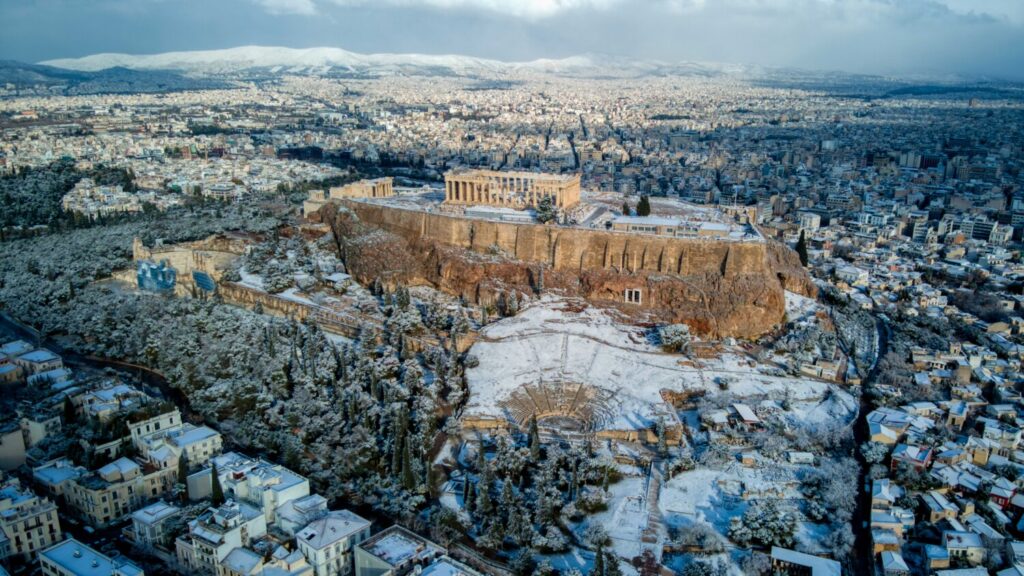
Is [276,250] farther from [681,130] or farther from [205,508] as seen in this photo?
[681,130]

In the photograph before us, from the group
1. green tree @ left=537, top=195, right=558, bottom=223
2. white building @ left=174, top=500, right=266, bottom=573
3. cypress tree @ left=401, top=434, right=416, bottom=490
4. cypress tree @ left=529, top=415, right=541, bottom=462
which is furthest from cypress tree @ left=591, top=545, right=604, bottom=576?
green tree @ left=537, top=195, right=558, bottom=223

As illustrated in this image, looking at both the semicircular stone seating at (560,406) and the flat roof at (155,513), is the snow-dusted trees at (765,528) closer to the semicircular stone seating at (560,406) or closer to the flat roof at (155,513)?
the semicircular stone seating at (560,406)

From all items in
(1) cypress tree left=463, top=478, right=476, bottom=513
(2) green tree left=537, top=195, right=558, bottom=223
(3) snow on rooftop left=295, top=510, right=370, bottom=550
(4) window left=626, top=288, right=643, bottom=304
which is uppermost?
(2) green tree left=537, top=195, right=558, bottom=223

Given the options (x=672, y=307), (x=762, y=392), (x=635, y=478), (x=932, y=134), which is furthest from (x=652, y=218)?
(x=932, y=134)

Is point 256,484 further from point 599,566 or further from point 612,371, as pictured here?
point 612,371

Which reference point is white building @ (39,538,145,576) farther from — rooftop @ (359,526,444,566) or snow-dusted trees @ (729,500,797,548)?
snow-dusted trees @ (729,500,797,548)

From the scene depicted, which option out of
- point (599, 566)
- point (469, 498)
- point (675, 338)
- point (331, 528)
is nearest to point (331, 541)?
point (331, 528)
